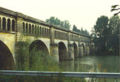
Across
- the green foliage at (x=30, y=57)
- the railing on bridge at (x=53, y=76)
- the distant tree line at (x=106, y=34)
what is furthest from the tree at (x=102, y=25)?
the railing on bridge at (x=53, y=76)

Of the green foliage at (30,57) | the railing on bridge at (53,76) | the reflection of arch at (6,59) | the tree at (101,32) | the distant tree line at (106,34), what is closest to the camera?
the railing on bridge at (53,76)

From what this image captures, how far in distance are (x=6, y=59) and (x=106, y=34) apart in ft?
173

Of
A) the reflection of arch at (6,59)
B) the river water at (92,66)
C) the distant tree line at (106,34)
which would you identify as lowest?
the river water at (92,66)

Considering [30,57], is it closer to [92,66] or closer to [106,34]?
[92,66]

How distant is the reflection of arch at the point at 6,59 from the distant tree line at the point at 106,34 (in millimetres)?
51542

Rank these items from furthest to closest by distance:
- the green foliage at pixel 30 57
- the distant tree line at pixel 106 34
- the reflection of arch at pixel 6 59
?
the distant tree line at pixel 106 34
the reflection of arch at pixel 6 59
the green foliage at pixel 30 57

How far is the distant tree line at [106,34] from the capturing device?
61.8m

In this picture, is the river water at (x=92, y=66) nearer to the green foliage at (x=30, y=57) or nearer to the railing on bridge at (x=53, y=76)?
the green foliage at (x=30, y=57)

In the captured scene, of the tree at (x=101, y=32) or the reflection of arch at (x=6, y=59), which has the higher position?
the tree at (x=101, y=32)

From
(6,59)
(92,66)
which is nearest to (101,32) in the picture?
(92,66)

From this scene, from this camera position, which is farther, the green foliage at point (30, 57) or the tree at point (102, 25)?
the tree at point (102, 25)

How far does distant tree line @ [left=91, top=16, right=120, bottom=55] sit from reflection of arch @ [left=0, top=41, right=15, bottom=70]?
5154cm

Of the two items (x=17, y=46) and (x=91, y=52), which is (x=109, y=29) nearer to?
(x=91, y=52)

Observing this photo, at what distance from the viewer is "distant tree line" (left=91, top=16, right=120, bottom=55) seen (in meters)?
61.8
